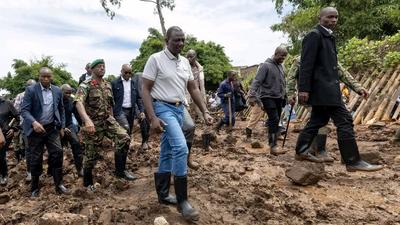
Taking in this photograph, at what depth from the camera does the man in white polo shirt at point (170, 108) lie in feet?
13.0

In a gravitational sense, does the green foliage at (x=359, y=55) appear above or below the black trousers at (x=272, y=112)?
above

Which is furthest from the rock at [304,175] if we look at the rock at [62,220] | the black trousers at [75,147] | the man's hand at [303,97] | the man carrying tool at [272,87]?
the black trousers at [75,147]

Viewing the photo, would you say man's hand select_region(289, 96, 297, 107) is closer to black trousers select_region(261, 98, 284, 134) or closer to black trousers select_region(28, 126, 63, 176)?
black trousers select_region(261, 98, 284, 134)

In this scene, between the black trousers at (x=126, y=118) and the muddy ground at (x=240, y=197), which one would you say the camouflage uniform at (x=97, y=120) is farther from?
the black trousers at (x=126, y=118)

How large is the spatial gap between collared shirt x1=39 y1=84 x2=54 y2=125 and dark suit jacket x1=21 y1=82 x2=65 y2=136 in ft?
0.13

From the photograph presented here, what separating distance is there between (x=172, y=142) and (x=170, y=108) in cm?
34

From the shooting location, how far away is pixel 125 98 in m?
7.18

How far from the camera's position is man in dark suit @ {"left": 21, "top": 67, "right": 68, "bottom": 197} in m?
5.98

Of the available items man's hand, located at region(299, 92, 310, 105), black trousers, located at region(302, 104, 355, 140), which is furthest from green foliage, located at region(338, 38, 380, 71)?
man's hand, located at region(299, 92, 310, 105)

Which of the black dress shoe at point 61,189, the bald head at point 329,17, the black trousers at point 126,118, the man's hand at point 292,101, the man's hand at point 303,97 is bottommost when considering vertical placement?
the black dress shoe at point 61,189

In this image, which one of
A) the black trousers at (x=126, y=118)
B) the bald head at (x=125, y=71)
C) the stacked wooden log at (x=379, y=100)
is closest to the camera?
the black trousers at (x=126, y=118)

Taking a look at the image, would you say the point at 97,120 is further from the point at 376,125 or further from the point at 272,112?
the point at 376,125

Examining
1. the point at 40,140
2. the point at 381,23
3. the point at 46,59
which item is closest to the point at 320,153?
the point at 40,140

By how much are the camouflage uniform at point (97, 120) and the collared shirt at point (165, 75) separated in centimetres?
170
